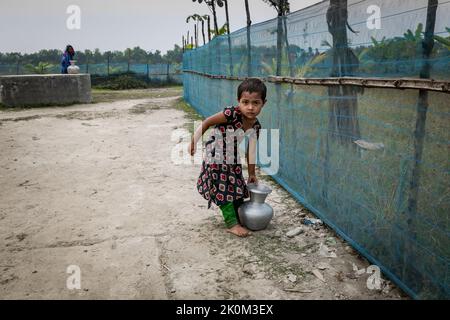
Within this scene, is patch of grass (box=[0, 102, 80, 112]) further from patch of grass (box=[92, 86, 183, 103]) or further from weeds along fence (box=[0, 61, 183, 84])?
weeds along fence (box=[0, 61, 183, 84])

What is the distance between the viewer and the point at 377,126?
A: 2469 mm

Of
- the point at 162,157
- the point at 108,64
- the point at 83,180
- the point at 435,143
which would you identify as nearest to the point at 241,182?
the point at 435,143

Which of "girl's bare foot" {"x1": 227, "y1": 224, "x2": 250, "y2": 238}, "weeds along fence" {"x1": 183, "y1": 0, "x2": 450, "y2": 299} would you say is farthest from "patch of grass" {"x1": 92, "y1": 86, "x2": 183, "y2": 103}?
"girl's bare foot" {"x1": 227, "y1": 224, "x2": 250, "y2": 238}

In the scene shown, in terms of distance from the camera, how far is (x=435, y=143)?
199 centimetres

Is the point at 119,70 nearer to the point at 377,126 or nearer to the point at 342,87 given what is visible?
the point at 342,87

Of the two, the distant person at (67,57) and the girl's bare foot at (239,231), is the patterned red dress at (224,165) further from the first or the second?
the distant person at (67,57)

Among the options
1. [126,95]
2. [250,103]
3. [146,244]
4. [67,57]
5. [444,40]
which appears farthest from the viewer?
[126,95]

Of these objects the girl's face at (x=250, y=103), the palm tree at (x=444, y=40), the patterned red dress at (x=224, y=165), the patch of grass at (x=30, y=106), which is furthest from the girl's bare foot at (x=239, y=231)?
the patch of grass at (x=30, y=106)

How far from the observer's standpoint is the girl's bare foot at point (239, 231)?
309 centimetres

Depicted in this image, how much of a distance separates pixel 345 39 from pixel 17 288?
2.98 m

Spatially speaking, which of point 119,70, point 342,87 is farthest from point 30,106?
point 119,70

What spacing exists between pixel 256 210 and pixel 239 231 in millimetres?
235

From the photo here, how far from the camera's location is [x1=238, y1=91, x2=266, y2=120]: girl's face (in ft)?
9.15

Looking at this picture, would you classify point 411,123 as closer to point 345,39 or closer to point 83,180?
point 345,39
